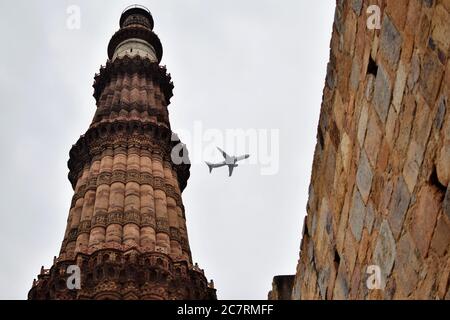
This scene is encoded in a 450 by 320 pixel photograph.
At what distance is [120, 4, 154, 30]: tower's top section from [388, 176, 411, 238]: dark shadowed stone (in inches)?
1210

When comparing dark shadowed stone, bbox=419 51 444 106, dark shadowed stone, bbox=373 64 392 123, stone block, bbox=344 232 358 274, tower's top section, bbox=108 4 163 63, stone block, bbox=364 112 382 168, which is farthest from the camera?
tower's top section, bbox=108 4 163 63

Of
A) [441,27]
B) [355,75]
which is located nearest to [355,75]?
[355,75]

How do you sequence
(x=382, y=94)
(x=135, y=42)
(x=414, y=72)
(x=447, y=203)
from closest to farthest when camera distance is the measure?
(x=447, y=203)
(x=414, y=72)
(x=382, y=94)
(x=135, y=42)

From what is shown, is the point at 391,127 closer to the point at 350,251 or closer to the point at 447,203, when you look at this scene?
the point at 447,203

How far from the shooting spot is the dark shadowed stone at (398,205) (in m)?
3.63

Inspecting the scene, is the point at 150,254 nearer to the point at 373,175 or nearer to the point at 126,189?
the point at 126,189

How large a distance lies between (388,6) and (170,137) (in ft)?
69.4

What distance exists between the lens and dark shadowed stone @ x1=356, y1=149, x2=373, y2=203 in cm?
412

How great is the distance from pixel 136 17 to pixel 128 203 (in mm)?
16564

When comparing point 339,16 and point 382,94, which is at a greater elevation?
point 339,16

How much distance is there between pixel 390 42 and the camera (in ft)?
12.6

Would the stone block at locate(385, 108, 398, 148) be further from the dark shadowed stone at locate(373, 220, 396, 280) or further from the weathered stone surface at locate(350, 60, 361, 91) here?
the weathered stone surface at locate(350, 60, 361, 91)

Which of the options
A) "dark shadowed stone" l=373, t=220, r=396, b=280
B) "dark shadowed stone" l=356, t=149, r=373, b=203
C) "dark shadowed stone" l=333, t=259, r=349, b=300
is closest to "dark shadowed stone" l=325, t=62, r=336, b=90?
"dark shadowed stone" l=356, t=149, r=373, b=203

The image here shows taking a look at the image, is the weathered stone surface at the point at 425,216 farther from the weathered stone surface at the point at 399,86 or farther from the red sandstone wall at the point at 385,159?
the weathered stone surface at the point at 399,86
